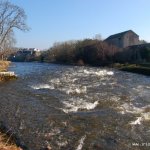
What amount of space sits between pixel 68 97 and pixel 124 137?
32.3ft

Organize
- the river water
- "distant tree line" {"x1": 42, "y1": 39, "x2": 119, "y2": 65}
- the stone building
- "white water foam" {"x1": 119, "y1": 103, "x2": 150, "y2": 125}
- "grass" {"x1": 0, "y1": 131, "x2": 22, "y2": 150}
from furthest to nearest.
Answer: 1. the stone building
2. "distant tree line" {"x1": 42, "y1": 39, "x2": 119, "y2": 65}
3. "white water foam" {"x1": 119, "y1": 103, "x2": 150, "y2": 125}
4. the river water
5. "grass" {"x1": 0, "y1": 131, "x2": 22, "y2": 150}

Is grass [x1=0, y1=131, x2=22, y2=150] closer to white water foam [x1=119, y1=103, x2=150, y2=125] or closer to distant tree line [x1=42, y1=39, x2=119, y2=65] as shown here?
white water foam [x1=119, y1=103, x2=150, y2=125]

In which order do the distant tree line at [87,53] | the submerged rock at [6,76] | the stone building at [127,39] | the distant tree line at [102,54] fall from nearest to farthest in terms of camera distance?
the submerged rock at [6,76] → the distant tree line at [102,54] → the distant tree line at [87,53] → the stone building at [127,39]

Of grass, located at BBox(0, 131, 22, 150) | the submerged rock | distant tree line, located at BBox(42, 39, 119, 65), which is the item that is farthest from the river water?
distant tree line, located at BBox(42, 39, 119, 65)

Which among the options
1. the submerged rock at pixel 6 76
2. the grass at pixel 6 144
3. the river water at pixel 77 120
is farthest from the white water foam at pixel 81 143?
the submerged rock at pixel 6 76

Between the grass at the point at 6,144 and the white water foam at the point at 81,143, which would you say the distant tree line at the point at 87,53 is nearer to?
the white water foam at the point at 81,143

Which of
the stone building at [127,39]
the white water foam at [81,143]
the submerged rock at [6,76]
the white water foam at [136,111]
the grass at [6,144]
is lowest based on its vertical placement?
the white water foam at [81,143]

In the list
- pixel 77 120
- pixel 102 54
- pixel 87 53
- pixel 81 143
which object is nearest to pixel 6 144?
pixel 81 143

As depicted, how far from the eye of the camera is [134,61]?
73312 millimetres

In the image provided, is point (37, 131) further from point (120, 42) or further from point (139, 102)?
point (120, 42)

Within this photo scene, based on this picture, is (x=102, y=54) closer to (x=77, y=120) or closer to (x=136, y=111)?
(x=136, y=111)

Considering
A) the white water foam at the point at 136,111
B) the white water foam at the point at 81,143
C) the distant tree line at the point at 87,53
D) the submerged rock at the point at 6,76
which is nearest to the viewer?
the white water foam at the point at 81,143

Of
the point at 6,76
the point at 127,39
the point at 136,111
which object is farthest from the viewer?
the point at 127,39

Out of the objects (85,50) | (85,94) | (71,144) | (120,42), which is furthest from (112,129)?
(120,42)
